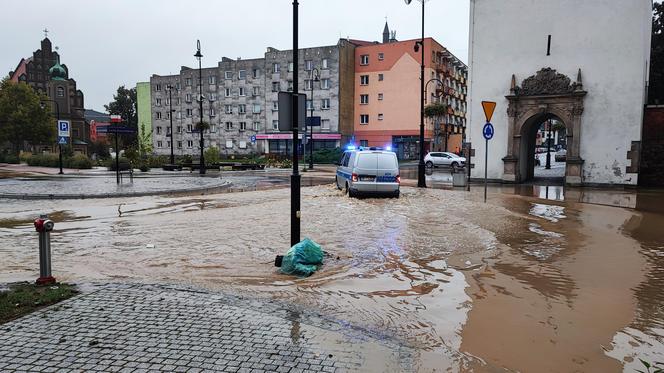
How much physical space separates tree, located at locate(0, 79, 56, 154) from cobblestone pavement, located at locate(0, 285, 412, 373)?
58.5 metres

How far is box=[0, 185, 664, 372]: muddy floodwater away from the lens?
15.0 ft

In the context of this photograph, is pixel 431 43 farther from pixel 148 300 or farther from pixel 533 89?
pixel 148 300

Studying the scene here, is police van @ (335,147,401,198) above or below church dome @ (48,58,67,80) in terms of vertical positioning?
below

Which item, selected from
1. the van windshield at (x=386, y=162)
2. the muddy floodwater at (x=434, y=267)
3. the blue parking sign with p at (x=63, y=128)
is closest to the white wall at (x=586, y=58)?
the muddy floodwater at (x=434, y=267)

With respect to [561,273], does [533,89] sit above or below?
above

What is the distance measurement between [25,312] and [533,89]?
23.2 meters

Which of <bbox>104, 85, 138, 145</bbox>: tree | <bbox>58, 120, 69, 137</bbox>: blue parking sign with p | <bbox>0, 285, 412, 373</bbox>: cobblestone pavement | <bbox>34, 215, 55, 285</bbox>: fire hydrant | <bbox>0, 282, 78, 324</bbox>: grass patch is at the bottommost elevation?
<bbox>0, 285, 412, 373</bbox>: cobblestone pavement

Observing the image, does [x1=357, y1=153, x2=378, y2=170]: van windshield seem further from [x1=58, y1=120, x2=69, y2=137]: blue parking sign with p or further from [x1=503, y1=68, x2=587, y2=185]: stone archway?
[x1=58, y1=120, x2=69, y2=137]: blue parking sign with p

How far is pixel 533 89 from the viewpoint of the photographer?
2291 centimetres

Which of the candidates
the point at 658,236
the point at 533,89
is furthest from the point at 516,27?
the point at 658,236

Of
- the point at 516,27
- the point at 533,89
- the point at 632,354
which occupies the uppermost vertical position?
the point at 516,27

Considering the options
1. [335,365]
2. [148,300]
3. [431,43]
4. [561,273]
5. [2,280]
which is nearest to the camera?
[335,365]

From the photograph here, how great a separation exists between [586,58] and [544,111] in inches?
116

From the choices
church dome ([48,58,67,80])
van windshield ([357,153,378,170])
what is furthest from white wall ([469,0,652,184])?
church dome ([48,58,67,80])
